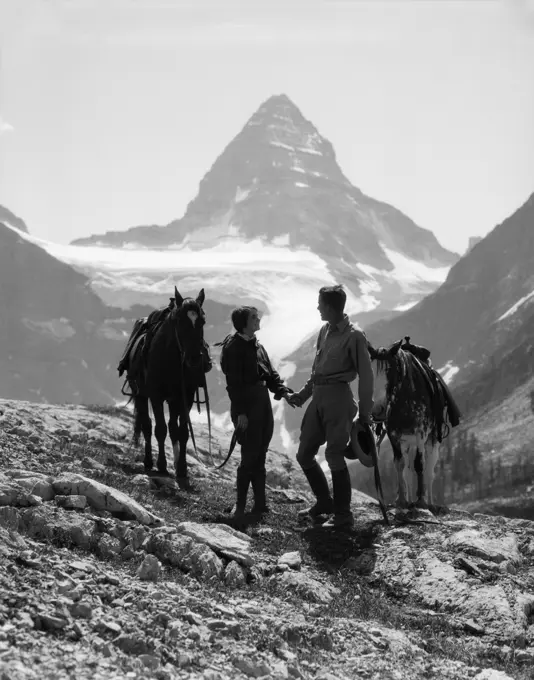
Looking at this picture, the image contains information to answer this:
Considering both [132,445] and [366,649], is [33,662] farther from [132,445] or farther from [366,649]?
[132,445]

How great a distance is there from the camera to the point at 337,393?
1195cm

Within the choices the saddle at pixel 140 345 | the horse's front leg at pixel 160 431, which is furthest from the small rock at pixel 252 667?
the saddle at pixel 140 345

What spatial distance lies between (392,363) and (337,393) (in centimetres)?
329

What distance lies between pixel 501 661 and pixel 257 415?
5.03 metres

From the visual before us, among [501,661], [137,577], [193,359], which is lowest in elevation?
[501,661]

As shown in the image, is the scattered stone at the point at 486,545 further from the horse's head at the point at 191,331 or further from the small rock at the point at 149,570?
the horse's head at the point at 191,331

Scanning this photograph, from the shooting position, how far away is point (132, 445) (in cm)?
1892

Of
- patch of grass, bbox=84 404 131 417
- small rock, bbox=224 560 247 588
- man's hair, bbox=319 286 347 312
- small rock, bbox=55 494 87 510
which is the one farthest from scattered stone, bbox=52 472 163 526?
patch of grass, bbox=84 404 131 417

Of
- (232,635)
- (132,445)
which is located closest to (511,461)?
(132,445)

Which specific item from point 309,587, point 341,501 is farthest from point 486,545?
point 309,587

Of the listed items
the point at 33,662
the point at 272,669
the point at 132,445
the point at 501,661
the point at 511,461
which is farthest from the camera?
the point at 511,461

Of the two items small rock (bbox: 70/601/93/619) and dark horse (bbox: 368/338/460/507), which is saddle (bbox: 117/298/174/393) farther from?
small rock (bbox: 70/601/93/619)

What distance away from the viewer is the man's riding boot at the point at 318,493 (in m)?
12.5

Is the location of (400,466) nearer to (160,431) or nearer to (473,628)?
(160,431)
